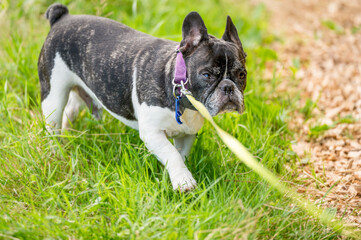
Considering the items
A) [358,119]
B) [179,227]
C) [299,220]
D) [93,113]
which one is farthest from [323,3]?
[179,227]

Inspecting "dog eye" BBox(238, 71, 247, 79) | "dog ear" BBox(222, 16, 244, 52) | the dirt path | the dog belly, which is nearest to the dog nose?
"dog eye" BBox(238, 71, 247, 79)

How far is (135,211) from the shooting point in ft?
9.94

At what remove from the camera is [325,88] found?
20.1ft

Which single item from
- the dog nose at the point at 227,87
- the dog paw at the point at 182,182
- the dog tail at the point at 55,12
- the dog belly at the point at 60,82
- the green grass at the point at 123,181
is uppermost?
the dog tail at the point at 55,12

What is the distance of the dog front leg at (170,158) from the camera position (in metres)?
3.28

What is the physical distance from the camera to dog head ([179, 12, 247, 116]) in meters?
3.26

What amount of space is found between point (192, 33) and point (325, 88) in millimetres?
3382

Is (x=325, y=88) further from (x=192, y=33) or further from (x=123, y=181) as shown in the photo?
(x=123, y=181)

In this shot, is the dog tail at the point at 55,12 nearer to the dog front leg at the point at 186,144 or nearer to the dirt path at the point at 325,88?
the dog front leg at the point at 186,144

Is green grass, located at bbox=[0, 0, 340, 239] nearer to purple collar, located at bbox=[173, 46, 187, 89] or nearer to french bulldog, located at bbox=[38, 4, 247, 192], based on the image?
french bulldog, located at bbox=[38, 4, 247, 192]

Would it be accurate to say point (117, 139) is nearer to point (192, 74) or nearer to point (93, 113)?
point (93, 113)

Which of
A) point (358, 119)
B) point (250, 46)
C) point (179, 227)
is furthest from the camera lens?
point (250, 46)

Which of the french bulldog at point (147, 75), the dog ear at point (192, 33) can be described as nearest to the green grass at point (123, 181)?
the french bulldog at point (147, 75)

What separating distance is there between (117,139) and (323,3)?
7001mm
